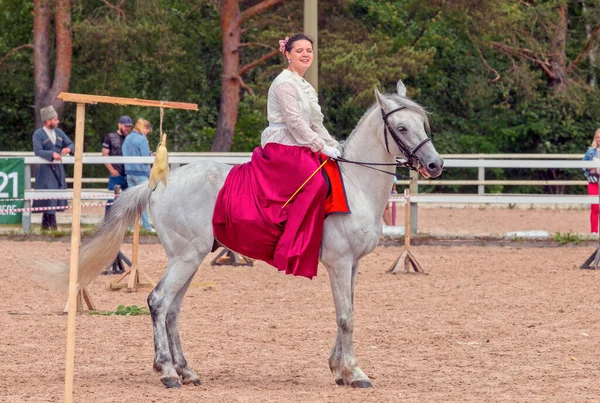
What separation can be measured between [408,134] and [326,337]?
2618 millimetres

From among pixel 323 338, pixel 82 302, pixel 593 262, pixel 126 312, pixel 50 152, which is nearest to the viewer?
pixel 323 338

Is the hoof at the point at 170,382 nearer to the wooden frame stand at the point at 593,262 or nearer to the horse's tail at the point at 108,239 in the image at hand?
the horse's tail at the point at 108,239

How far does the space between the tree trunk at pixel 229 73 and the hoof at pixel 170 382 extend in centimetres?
2219

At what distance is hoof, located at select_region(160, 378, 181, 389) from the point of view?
26.0 feet

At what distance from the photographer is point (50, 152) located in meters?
18.4

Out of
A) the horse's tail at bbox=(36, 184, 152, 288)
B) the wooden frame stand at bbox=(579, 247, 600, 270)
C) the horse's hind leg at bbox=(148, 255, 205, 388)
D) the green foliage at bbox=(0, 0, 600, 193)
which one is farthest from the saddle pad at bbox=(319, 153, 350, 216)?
the green foliage at bbox=(0, 0, 600, 193)

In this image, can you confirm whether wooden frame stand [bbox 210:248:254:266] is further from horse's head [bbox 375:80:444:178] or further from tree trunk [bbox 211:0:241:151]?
tree trunk [bbox 211:0:241:151]

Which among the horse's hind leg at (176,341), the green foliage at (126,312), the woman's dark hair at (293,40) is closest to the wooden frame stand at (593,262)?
the green foliage at (126,312)

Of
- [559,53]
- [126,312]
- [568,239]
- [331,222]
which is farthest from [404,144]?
[559,53]

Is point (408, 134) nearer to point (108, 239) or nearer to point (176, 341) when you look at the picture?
point (176, 341)

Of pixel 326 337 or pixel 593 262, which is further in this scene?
pixel 593 262

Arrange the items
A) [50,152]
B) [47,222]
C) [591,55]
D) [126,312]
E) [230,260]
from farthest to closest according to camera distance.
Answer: [591,55] → [47,222] → [50,152] → [230,260] → [126,312]

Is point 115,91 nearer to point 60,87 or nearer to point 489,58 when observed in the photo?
point 60,87

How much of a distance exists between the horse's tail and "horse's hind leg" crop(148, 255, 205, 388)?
0.51 metres
